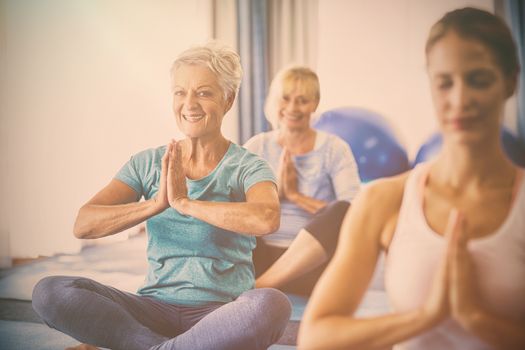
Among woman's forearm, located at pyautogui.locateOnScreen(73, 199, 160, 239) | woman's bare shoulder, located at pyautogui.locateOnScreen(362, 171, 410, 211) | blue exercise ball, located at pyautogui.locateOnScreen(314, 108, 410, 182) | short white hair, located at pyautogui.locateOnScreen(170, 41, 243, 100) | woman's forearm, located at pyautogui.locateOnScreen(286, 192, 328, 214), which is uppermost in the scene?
short white hair, located at pyautogui.locateOnScreen(170, 41, 243, 100)

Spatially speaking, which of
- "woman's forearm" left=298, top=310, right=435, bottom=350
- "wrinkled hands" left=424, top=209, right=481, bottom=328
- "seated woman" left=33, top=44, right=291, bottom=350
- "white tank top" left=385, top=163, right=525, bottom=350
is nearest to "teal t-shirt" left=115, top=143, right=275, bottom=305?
"seated woman" left=33, top=44, right=291, bottom=350

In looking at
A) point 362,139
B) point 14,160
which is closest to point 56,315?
point 14,160

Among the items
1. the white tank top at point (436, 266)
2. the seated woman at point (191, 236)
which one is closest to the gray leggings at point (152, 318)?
the seated woman at point (191, 236)

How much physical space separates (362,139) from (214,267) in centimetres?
60

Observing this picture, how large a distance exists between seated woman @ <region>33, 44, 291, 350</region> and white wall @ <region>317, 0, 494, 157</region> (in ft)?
1.01

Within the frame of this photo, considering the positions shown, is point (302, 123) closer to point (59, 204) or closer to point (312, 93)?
point (312, 93)

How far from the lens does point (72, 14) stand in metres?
1.87

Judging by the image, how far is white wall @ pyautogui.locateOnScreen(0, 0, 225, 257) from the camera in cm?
178

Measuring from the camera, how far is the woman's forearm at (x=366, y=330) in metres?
1.35

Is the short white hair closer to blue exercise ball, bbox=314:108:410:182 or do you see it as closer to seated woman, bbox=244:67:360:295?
seated woman, bbox=244:67:360:295

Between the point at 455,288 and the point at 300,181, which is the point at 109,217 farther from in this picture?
the point at 455,288

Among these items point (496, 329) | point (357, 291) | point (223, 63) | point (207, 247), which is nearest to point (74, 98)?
point (223, 63)

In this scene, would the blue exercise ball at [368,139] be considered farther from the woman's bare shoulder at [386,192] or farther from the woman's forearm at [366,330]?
the woman's forearm at [366,330]

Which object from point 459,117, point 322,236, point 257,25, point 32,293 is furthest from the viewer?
point 32,293
